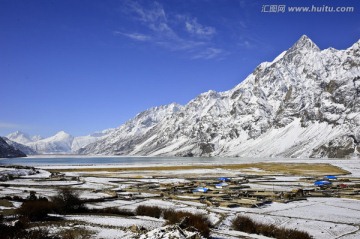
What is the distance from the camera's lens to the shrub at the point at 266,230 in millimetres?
24400

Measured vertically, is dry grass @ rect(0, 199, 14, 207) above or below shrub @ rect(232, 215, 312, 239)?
above

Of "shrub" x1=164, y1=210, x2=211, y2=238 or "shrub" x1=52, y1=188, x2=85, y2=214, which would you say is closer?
"shrub" x1=164, y1=210, x2=211, y2=238

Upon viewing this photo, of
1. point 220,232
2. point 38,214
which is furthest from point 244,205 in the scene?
point 38,214

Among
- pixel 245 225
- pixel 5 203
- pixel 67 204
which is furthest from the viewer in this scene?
pixel 5 203

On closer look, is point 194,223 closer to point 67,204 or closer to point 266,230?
point 266,230

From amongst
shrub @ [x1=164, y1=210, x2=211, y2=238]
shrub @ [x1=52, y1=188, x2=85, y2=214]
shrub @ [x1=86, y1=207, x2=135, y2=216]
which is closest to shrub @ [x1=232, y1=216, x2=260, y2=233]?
shrub @ [x1=164, y1=210, x2=211, y2=238]

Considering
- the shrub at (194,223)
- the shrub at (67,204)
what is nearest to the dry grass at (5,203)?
the shrub at (67,204)

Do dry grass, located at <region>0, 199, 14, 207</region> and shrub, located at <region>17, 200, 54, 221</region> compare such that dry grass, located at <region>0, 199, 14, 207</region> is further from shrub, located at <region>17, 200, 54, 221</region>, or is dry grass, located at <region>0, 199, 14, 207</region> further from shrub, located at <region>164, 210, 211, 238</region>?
shrub, located at <region>164, 210, 211, 238</region>

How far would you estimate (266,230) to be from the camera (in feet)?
86.0

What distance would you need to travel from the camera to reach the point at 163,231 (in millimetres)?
19531

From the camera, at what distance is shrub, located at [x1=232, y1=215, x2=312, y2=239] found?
24400 millimetres

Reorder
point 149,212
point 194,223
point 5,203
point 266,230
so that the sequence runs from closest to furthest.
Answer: point 194,223, point 266,230, point 149,212, point 5,203

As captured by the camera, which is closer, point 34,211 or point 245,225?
point 245,225

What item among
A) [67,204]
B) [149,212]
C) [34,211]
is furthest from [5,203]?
[149,212]
